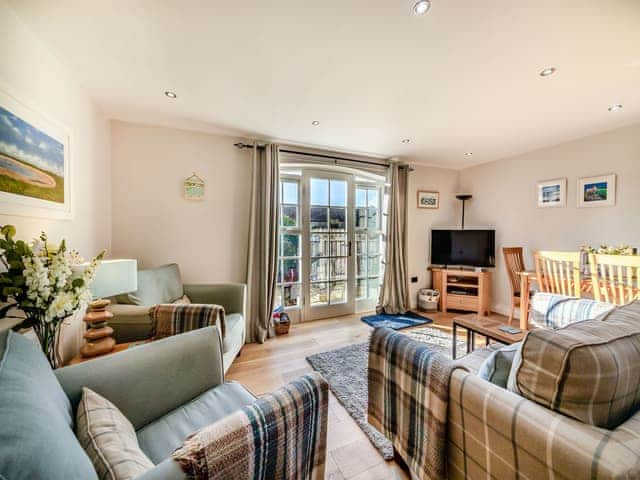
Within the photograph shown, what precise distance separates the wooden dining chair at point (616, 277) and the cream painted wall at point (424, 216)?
1.99 m

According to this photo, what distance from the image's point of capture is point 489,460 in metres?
0.81

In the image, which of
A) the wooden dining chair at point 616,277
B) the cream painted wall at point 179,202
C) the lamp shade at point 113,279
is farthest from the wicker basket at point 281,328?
the wooden dining chair at point 616,277

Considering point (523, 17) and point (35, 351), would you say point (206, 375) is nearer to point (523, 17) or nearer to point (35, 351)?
point (35, 351)

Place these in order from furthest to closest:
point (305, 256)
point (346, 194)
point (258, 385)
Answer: point (346, 194) < point (305, 256) < point (258, 385)

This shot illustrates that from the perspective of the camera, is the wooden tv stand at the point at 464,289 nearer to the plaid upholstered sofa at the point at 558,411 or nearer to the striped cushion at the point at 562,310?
the striped cushion at the point at 562,310

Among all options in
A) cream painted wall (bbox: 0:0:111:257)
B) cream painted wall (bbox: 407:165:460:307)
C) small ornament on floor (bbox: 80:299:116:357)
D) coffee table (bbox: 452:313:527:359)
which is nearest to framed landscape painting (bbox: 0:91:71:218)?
cream painted wall (bbox: 0:0:111:257)

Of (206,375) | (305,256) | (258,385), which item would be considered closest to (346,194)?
(305,256)

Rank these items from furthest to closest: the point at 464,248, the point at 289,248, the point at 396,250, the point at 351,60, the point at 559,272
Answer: the point at 464,248 → the point at 396,250 → the point at 289,248 → the point at 559,272 → the point at 351,60

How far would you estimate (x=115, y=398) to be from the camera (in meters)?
0.99

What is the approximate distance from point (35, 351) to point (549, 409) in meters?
1.68

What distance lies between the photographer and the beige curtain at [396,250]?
3.59m

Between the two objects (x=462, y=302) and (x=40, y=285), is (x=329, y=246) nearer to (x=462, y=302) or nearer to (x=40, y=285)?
(x=462, y=302)

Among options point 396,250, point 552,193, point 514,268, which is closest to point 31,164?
point 396,250

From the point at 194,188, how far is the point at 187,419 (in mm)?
2224
